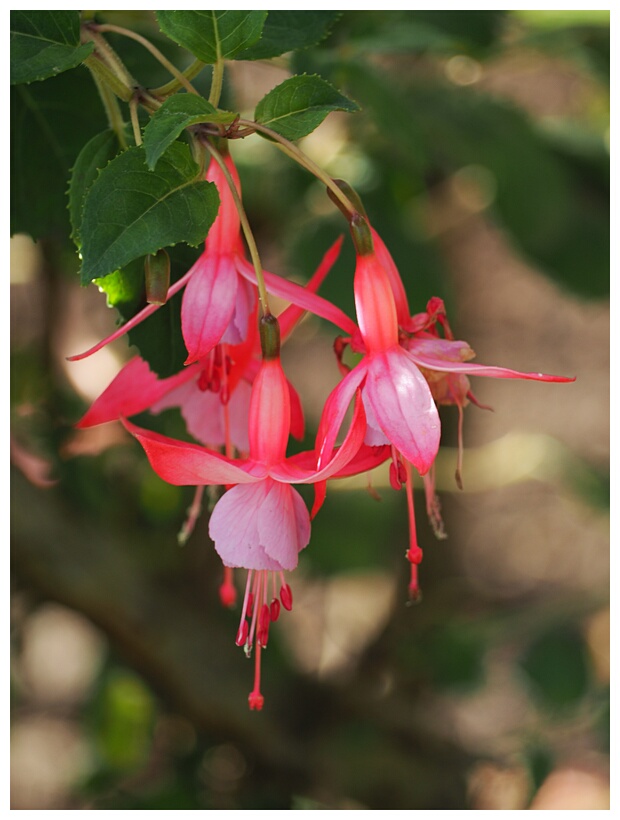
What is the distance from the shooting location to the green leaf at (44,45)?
13.9 inches

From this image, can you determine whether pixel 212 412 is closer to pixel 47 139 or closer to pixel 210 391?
pixel 210 391

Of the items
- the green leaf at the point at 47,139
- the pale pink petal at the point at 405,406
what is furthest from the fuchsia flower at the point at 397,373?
the green leaf at the point at 47,139

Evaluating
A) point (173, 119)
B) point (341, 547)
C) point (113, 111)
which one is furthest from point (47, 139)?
point (341, 547)

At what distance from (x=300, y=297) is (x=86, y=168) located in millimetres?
115

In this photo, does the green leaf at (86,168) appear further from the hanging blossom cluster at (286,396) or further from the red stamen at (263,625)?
the red stamen at (263,625)

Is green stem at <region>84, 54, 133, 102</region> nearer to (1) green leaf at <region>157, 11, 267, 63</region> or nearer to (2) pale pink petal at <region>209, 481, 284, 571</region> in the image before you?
(1) green leaf at <region>157, 11, 267, 63</region>

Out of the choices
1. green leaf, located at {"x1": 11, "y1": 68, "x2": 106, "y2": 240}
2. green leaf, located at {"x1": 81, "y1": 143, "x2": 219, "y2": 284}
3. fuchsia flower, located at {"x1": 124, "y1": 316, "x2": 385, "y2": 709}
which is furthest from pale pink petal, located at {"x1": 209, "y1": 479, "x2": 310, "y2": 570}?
green leaf, located at {"x1": 11, "y1": 68, "x2": 106, "y2": 240}

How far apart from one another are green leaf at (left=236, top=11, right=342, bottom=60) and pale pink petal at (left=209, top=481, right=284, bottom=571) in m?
0.20

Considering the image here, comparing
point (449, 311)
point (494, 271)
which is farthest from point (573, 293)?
point (494, 271)

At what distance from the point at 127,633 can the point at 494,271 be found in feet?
3.52

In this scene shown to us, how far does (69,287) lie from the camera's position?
121 centimetres

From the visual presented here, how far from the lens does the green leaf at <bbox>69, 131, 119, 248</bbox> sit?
382mm
